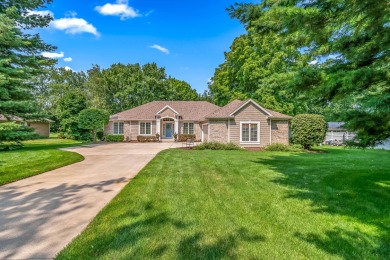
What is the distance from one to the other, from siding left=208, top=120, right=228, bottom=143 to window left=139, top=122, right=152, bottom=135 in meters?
11.4

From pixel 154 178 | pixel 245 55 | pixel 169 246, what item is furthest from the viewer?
pixel 245 55

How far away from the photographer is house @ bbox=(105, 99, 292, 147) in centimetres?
2141

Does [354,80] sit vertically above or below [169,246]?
above

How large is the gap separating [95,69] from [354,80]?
56067 mm

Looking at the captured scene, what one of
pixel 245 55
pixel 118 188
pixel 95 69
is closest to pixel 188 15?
pixel 245 55

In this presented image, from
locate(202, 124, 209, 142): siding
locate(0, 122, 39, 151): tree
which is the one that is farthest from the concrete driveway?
locate(202, 124, 209, 142): siding

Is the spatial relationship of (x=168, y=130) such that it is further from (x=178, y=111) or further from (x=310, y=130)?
(x=310, y=130)

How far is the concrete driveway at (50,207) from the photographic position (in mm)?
3400

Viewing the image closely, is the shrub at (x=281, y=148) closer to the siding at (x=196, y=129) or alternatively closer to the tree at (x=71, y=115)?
the siding at (x=196, y=129)

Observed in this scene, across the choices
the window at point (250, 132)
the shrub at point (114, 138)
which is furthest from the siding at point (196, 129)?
the window at point (250, 132)

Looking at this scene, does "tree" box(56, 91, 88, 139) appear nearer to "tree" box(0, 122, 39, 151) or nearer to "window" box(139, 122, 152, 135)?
"window" box(139, 122, 152, 135)

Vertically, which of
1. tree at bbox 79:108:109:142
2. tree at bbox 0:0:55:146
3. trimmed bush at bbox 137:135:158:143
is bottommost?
trimmed bush at bbox 137:135:158:143

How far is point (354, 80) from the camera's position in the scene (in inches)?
168

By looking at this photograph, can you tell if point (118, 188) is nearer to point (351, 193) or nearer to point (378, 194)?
point (351, 193)
